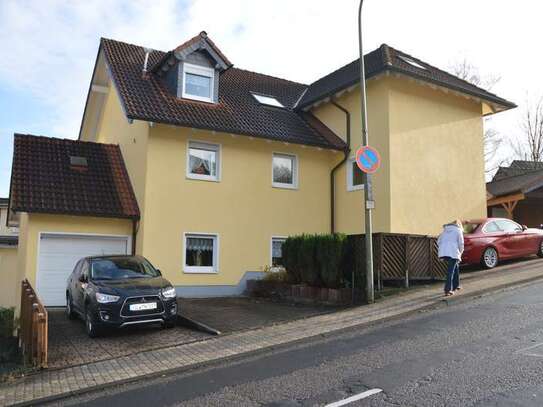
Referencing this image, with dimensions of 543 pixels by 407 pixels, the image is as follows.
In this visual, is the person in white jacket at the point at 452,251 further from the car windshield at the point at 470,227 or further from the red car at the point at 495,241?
the car windshield at the point at 470,227

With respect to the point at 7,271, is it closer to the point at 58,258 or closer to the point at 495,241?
the point at 58,258

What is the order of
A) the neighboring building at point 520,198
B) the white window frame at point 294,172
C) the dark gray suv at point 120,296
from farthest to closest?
the neighboring building at point 520,198 → the white window frame at point 294,172 → the dark gray suv at point 120,296

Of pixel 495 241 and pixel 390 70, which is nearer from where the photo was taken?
pixel 495 241

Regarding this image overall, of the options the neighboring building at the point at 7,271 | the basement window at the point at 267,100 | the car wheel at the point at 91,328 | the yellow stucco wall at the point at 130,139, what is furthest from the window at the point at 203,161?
the neighboring building at the point at 7,271

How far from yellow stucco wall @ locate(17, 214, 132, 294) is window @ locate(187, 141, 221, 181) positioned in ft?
8.22

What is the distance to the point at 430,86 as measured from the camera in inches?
679

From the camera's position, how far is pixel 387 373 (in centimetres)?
654

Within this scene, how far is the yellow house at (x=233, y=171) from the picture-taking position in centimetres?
1521

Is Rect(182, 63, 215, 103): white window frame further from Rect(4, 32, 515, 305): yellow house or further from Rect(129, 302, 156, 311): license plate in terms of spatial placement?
Rect(129, 302, 156, 311): license plate

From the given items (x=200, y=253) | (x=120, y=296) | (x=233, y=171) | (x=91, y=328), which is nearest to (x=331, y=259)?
(x=120, y=296)

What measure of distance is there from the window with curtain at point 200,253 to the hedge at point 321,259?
3.20 metres

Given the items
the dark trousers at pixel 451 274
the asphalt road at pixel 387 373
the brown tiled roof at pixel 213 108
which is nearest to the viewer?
the asphalt road at pixel 387 373

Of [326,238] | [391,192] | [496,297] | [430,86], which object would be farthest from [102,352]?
[430,86]

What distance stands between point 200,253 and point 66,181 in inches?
179
